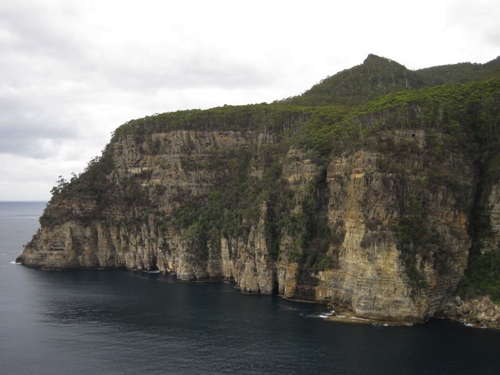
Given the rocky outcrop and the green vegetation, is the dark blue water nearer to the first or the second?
the rocky outcrop

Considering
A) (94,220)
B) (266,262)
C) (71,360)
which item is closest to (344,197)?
(266,262)

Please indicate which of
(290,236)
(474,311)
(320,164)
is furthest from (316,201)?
(474,311)

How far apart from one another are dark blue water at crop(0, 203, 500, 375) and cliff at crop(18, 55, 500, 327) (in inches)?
265

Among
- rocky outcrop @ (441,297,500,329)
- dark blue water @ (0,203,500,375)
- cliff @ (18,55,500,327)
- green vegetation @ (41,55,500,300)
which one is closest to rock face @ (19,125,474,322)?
cliff @ (18,55,500,327)

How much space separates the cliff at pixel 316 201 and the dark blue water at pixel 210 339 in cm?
673

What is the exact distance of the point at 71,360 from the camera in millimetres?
62156

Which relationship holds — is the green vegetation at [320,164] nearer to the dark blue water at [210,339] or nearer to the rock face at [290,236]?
the rock face at [290,236]

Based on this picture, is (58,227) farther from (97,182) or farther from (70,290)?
(70,290)

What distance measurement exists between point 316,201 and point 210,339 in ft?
114

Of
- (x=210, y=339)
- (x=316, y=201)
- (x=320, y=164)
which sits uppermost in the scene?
(x=320, y=164)

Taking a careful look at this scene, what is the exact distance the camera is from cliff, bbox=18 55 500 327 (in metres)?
A: 74.4

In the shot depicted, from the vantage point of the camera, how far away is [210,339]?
69.4 meters

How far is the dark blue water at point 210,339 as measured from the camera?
5912cm

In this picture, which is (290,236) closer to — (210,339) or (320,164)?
(320,164)
